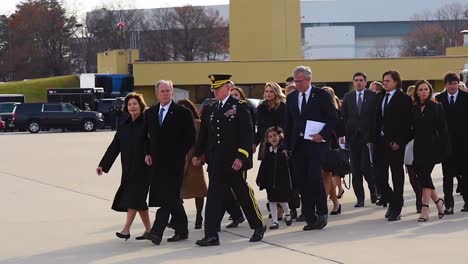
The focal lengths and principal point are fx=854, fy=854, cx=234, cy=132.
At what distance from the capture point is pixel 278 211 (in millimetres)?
10992

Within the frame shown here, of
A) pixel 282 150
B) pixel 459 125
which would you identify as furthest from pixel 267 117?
pixel 459 125

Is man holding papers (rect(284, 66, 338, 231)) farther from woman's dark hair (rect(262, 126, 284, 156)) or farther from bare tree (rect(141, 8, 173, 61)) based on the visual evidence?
bare tree (rect(141, 8, 173, 61))

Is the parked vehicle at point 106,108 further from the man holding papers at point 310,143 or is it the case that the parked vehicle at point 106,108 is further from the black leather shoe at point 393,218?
the man holding papers at point 310,143

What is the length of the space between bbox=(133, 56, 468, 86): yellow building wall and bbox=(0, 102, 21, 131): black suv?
31.5 feet

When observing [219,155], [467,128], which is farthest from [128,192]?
[467,128]

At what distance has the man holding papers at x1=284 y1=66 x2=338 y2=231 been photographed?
10.1 meters

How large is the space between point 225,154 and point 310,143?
134 cm

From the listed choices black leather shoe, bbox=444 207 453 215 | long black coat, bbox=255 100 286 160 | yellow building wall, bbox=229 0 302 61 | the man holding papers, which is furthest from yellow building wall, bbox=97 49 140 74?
the man holding papers

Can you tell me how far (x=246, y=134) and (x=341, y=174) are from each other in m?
2.67

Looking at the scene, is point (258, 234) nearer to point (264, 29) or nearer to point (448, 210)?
point (448, 210)

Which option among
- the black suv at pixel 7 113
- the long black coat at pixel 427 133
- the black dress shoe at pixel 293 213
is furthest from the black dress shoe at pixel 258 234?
the black suv at pixel 7 113

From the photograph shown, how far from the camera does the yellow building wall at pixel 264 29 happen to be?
54344 mm

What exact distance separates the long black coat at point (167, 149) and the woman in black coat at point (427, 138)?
3.09 meters

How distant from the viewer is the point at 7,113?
47.8 m
